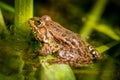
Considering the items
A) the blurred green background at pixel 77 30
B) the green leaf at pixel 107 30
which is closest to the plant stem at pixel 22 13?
the blurred green background at pixel 77 30

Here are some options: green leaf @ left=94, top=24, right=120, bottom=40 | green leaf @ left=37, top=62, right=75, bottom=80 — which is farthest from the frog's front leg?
green leaf @ left=94, top=24, right=120, bottom=40

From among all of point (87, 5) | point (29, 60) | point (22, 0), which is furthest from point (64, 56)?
point (87, 5)

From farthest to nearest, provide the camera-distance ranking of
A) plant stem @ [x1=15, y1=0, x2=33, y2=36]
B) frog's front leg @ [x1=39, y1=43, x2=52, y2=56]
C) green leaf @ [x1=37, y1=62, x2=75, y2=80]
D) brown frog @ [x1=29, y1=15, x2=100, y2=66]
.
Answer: brown frog @ [x1=29, y1=15, x2=100, y2=66]
frog's front leg @ [x1=39, y1=43, x2=52, y2=56]
plant stem @ [x1=15, y1=0, x2=33, y2=36]
green leaf @ [x1=37, y1=62, x2=75, y2=80]

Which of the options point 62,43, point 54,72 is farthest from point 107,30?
point 54,72

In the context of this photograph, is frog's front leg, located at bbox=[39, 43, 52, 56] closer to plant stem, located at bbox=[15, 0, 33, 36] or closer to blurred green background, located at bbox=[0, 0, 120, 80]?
blurred green background, located at bbox=[0, 0, 120, 80]

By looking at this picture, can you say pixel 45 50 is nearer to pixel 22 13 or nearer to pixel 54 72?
pixel 22 13

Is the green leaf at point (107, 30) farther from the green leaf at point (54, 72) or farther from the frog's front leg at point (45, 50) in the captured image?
the green leaf at point (54, 72)
